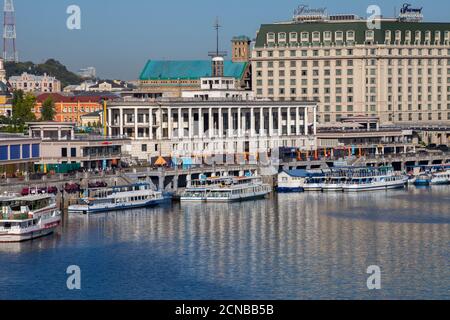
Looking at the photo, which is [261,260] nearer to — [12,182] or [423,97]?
[12,182]

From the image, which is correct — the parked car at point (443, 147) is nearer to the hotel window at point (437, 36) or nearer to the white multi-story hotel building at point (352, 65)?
the white multi-story hotel building at point (352, 65)

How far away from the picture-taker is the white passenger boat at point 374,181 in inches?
3179

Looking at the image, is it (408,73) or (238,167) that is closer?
(238,167)

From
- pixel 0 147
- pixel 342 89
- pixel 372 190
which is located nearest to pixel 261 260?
pixel 0 147

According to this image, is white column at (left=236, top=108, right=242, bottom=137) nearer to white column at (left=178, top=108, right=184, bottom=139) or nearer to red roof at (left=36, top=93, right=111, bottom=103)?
white column at (left=178, top=108, right=184, bottom=139)

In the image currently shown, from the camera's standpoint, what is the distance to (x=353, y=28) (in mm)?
115625

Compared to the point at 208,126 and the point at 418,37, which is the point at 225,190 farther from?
the point at 418,37

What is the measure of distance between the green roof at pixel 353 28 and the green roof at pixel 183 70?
7722 millimetres

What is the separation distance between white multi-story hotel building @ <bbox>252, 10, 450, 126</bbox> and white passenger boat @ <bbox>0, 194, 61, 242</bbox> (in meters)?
62.2

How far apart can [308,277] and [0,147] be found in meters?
32.6

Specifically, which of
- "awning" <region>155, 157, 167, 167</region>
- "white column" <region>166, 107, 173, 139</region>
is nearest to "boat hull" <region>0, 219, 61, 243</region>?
"awning" <region>155, 157, 167, 167</region>

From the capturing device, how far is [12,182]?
212 feet

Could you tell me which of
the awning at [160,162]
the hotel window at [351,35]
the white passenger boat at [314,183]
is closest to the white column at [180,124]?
the awning at [160,162]
